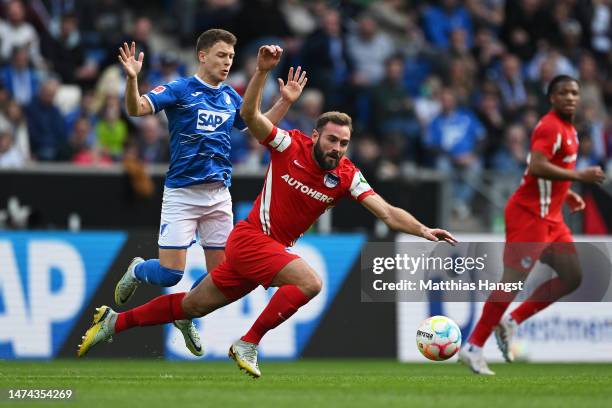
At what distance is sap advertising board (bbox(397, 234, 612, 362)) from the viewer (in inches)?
602

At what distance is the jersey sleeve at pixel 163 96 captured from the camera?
10703mm

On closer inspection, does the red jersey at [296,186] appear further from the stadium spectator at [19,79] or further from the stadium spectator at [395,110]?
the stadium spectator at [395,110]

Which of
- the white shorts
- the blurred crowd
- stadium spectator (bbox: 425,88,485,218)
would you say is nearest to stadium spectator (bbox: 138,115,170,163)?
the blurred crowd

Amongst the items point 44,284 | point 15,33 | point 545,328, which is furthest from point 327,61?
point 44,284

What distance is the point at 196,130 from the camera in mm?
10961

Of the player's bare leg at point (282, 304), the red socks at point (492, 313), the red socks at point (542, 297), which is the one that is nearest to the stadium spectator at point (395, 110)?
the red socks at point (542, 297)

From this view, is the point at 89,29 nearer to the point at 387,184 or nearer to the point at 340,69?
the point at 340,69

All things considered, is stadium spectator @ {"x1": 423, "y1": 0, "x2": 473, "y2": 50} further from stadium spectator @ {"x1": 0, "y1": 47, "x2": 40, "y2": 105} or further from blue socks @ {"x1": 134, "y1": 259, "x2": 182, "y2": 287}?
blue socks @ {"x1": 134, "y1": 259, "x2": 182, "y2": 287}

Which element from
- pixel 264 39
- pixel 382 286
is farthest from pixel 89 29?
pixel 382 286

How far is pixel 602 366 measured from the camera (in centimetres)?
1418

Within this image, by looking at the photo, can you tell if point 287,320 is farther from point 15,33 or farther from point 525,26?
point 525,26

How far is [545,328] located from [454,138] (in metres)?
4.37

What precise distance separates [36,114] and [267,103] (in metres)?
3.34

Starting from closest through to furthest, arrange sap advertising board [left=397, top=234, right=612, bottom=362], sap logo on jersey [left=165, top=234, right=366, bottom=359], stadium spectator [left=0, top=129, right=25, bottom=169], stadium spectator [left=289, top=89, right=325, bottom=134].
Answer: sap logo on jersey [left=165, top=234, right=366, bottom=359] → sap advertising board [left=397, top=234, right=612, bottom=362] → stadium spectator [left=0, top=129, right=25, bottom=169] → stadium spectator [left=289, top=89, right=325, bottom=134]
